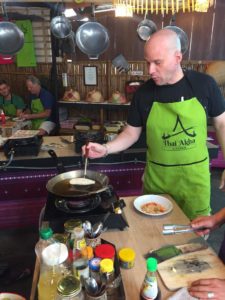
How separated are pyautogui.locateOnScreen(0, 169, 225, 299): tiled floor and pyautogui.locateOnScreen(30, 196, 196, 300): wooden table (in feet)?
3.97

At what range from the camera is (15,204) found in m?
2.92

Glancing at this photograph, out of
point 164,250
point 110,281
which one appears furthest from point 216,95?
point 110,281

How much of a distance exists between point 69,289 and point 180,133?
128 cm

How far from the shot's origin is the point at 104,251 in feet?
3.63

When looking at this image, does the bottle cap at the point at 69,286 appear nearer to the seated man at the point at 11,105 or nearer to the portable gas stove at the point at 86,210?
the portable gas stove at the point at 86,210

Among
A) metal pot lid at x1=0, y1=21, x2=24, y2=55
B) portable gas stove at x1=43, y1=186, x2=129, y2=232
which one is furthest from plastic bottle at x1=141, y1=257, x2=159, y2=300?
metal pot lid at x1=0, y1=21, x2=24, y2=55

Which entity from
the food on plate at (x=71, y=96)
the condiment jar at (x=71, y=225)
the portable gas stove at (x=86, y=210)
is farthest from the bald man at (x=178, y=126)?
the food on plate at (x=71, y=96)

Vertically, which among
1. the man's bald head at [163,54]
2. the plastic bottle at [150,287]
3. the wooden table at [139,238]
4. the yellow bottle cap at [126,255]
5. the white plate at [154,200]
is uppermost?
the man's bald head at [163,54]

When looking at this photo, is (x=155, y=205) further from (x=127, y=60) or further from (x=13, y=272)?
(x=127, y=60)

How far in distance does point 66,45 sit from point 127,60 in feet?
3.62

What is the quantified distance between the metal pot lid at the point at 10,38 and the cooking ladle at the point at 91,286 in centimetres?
333

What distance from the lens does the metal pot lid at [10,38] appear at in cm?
350

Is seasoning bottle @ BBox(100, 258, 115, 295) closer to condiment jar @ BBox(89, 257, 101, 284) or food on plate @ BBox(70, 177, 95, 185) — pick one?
condiment jar @ BBox(89, 257, 101, 284)

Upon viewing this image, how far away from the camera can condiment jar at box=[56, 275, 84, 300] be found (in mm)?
859
